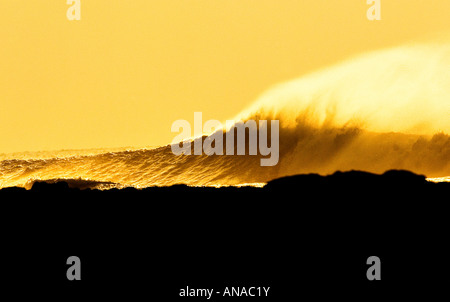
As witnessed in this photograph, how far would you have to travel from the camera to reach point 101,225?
22359mm

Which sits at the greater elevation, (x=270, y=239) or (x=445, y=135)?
(x=445, y=135)

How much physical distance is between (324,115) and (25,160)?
15011 millimetres

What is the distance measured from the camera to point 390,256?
20.3 m

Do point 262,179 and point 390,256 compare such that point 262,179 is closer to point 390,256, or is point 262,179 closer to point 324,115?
point 324,115

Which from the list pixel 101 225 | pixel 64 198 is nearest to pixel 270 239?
pixel 101 225

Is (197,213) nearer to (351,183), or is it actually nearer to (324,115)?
(351,183)

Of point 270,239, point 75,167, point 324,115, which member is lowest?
point 270,239
